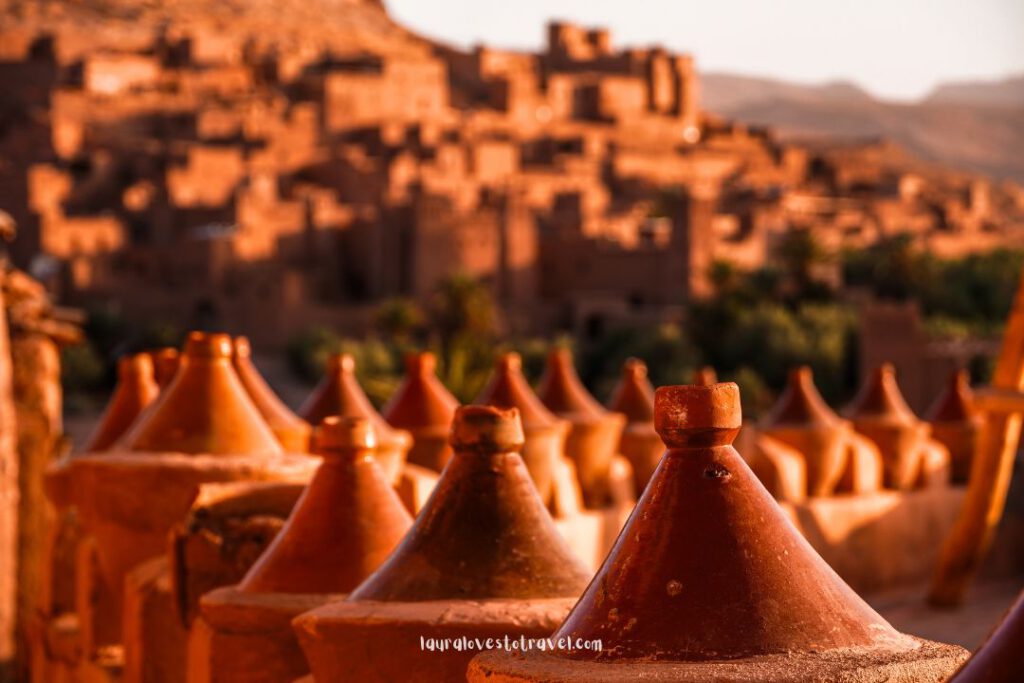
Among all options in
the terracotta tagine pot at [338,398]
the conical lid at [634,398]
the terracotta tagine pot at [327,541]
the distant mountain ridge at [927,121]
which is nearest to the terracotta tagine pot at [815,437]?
the conical lid at [634,398]

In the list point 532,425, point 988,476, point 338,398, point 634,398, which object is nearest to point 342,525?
point 338,398

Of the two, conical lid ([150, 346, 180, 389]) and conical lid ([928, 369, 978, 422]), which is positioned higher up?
conical lid ([150, 346, 180, 389])

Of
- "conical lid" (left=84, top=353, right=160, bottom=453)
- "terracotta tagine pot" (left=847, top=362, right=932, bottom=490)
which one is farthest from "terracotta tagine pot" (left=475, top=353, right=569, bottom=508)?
"terracotta tagine pot" (left=847, top=362, right=932, bottom=490)

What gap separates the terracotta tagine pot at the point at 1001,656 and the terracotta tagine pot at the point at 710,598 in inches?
21.6

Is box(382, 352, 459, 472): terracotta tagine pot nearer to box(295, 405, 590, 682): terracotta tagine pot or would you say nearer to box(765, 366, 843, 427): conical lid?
box(765, 366, 843, 427): conical lid

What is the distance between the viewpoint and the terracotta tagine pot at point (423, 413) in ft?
33.0

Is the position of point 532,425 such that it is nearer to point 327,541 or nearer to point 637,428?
point 637,428

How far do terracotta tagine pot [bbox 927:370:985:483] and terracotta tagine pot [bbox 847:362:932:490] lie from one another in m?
0.52

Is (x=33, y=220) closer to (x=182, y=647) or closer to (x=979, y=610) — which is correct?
(x=979, y=610)

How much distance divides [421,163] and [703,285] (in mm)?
8247

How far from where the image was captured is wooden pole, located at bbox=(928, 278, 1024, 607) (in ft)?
37.2

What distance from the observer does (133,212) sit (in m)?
45.9

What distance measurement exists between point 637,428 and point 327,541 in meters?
7.28

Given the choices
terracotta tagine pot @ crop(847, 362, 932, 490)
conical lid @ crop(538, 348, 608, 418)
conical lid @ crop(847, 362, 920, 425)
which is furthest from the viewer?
conical lid @ crop(847, 362, 920, 425)
